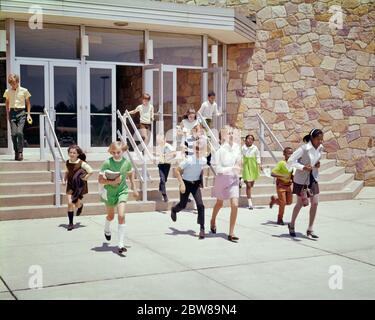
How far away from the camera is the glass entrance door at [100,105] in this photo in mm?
13812

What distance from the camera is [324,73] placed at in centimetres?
1516

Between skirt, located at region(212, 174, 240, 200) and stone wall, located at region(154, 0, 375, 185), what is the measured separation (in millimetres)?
8318

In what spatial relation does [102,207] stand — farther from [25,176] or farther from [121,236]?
[121,236]

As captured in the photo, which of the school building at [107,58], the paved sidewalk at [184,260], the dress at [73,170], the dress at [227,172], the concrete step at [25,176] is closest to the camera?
the paved sidewalk at [184,260]

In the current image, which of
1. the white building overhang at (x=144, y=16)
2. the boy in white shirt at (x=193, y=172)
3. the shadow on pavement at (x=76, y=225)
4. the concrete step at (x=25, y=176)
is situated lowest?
the shadow on pavement at (x=76, y=225)

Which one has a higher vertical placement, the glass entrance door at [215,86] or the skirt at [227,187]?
the glass entrance door at [215,86]

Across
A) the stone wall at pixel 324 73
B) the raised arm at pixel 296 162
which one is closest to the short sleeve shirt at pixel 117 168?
the raised arm at pixel 296 162

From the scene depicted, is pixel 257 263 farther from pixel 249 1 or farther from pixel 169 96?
pixel 249 1

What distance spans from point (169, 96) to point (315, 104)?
4.21 meters

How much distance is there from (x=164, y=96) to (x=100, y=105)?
1.89 m

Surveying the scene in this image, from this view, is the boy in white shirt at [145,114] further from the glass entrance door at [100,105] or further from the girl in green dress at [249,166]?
the girl in green dress at [249,166]

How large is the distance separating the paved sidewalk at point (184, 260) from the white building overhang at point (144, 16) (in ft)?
18.5

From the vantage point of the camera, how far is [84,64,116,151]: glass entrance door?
45.3 feet

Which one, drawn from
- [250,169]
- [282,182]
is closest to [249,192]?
[250,169]
